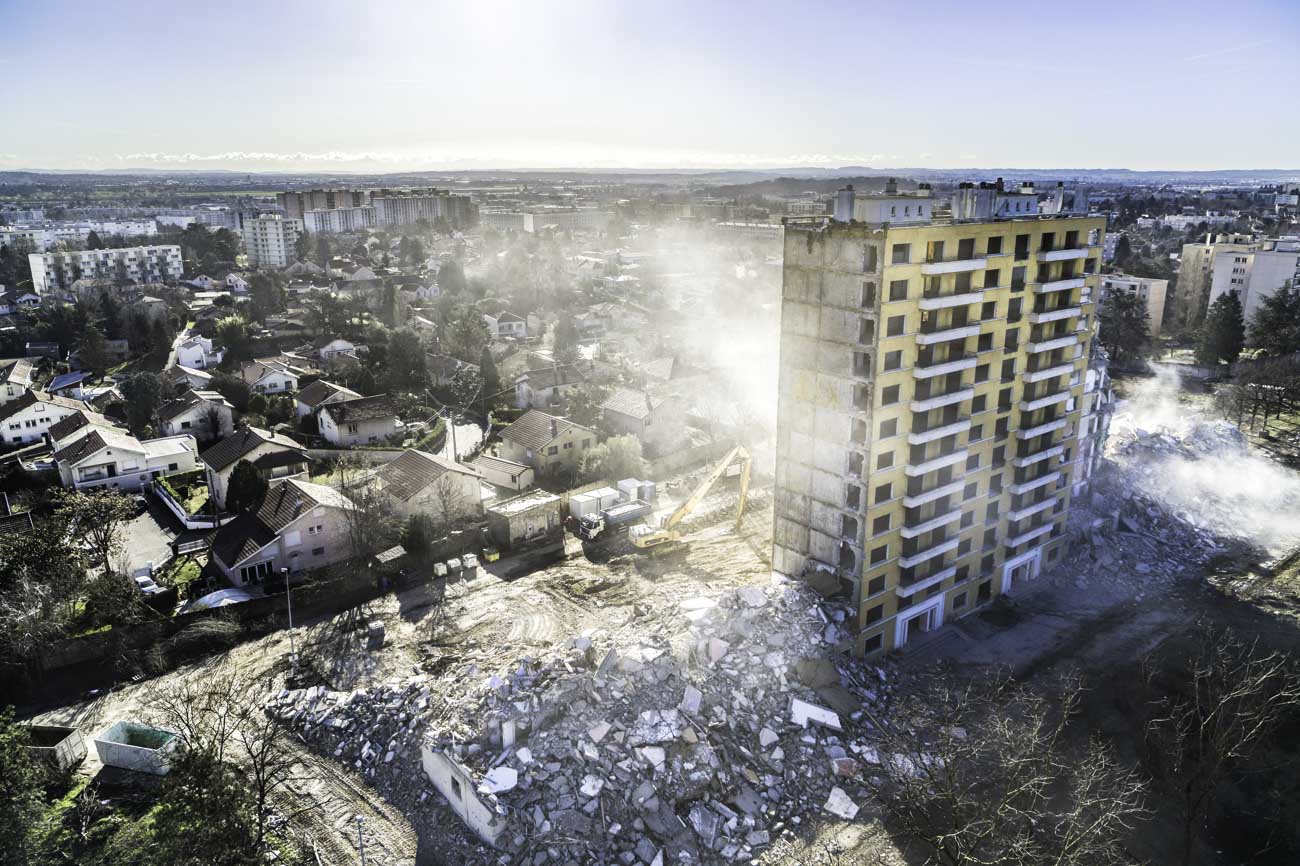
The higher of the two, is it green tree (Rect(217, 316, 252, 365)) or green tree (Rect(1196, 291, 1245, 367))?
green tree (Rect(1196, 291, 1245, 367))

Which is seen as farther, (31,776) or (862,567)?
(862,567)

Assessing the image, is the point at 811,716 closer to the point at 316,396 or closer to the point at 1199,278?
the point at 316,396

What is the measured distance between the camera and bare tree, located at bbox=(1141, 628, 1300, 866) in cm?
1330

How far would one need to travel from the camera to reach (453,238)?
105 meters

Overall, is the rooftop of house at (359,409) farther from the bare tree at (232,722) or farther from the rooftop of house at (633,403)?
the bare tree at (232,722)

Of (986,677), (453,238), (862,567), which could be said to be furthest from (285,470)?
(453,238)

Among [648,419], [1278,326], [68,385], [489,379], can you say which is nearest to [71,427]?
[68,385]

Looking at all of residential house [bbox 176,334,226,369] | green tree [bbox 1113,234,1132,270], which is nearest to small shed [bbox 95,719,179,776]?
residential house [bbox 176,334,226,369]

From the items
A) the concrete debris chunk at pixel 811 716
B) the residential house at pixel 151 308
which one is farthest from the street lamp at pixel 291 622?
the residential house at pixel 151 308

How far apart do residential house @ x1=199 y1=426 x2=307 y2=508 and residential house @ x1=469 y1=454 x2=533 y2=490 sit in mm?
7175

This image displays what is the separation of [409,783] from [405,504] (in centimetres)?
1184

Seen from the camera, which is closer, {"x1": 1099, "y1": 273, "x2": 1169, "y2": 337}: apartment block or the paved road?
the paved road

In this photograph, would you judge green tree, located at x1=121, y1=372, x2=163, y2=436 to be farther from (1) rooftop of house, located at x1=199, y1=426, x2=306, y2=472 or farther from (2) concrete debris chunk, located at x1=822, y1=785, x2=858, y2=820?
(2) concrete debris chunk, located at x1=822, y1=785, x2=858, y2=820

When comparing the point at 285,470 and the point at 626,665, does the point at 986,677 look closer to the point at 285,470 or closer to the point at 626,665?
the point at 626,665
